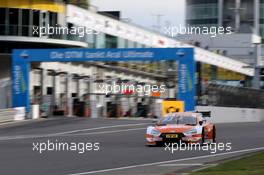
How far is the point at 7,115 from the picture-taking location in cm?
4394

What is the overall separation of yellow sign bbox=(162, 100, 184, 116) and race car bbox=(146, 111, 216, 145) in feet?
59.7

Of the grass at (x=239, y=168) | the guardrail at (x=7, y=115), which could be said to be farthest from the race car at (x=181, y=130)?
the guardrail at (x=7, y=115)

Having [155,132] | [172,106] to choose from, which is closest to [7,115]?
[172,106]

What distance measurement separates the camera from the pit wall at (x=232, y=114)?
1959 inches

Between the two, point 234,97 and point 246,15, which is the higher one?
point 246,15

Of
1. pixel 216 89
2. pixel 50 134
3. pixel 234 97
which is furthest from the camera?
pixel 234 97

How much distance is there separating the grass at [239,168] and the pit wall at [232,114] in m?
29.9

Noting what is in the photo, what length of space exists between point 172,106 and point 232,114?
35.7 feet

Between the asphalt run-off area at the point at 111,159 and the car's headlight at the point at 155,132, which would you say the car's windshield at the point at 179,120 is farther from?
the asphalt run-off area at the point at 111,159

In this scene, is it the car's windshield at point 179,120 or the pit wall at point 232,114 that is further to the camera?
the pit wall at point 232,114

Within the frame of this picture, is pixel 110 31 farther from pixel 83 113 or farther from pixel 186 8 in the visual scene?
pixel 186 8

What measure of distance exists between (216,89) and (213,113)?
3.40m

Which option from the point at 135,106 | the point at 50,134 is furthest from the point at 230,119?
the point at 50,134

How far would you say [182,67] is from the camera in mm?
44344
